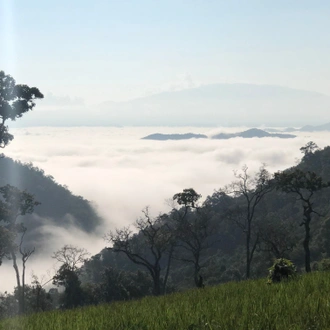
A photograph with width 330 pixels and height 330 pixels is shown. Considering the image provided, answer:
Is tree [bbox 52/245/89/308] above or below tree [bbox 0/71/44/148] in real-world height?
below

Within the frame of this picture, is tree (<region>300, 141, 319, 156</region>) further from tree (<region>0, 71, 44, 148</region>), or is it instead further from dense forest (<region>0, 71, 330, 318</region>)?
tree (<region>0, 71, 44, 148</region>)

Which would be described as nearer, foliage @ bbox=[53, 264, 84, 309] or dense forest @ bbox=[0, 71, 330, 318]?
dense forest @ bbox=[0, 71, 330, 318]

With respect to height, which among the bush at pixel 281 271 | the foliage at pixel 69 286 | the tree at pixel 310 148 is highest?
the tree at pixel 310 148

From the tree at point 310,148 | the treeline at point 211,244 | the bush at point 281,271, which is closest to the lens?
the bush at point 281,271

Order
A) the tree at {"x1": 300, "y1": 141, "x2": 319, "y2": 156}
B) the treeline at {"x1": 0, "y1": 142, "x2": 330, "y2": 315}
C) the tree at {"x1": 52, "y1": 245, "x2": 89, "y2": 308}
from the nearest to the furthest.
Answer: the treeline at {"x1": 0, "y1": 142, "x2": 330, "y2": 315}
the tree at {"x1": 52, "y1": 245, "x2": 89, "y2": 308}
the tree at {"x1": 300, "y1": 141, "x2": 319, "y2": 156}

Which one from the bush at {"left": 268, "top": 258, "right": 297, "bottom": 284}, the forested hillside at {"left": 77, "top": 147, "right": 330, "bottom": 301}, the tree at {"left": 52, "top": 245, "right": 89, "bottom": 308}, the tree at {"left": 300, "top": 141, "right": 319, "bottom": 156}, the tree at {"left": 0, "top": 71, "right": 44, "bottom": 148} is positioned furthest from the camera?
the tree at {"left": 300, "top": 141, "right": 319, "bottom": 156}

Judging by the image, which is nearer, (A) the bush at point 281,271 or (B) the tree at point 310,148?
(A) the bush at point 281,271

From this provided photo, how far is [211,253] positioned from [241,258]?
18.0 metres

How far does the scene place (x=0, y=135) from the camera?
33812mm

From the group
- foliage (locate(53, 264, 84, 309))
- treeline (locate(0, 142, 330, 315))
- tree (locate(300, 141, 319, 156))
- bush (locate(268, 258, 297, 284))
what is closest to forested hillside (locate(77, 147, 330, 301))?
treeline (locate(0, 142, 330, 315))

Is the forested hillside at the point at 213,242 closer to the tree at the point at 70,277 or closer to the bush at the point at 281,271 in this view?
the tree at the point at 70,277

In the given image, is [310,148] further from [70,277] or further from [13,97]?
[13,97]

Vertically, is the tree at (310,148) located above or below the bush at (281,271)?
above

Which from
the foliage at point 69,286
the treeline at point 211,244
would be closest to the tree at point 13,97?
the treeline at point 211,244
